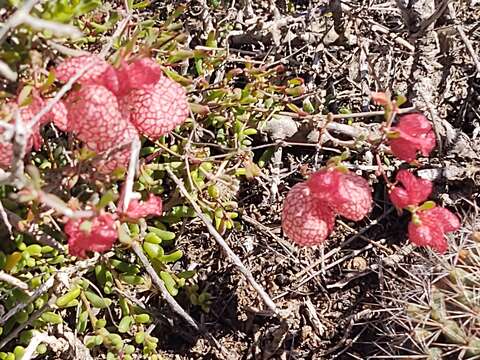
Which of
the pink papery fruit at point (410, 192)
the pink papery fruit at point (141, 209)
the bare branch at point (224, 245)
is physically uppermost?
the pink papery fruit at point (141, 209)

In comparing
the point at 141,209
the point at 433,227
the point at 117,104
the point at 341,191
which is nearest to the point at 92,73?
the point at 117,104

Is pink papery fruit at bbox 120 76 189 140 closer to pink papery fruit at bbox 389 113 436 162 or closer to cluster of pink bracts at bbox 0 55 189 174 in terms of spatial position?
cluster of pink bracts at bbox 0 55 189 174

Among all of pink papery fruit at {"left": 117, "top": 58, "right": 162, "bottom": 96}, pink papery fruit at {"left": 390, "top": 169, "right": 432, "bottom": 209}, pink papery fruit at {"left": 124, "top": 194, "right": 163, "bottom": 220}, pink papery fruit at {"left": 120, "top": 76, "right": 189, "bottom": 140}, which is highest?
pink papery fruit at {"left": 117, "top": 58, "right": 162, "bottom": 96}

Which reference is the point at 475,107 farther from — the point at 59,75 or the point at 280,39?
the point at 59,75

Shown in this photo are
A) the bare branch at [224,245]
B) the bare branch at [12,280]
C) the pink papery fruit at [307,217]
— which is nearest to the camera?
the bare branch at [12,280]

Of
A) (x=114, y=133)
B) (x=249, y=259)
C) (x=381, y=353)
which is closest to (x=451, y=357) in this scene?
(x=381, y=353)

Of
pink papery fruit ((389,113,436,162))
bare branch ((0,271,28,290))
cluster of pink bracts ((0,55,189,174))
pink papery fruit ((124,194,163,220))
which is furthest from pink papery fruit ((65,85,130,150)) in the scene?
pink papery fruit ((389,113,436,162))

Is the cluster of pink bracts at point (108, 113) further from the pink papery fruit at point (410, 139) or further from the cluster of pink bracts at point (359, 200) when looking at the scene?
the pink papery fruit at point (410, 139)

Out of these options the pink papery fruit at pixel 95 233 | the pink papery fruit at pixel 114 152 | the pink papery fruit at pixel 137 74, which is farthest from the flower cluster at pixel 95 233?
the pink papery fruit at pixel 137 74
